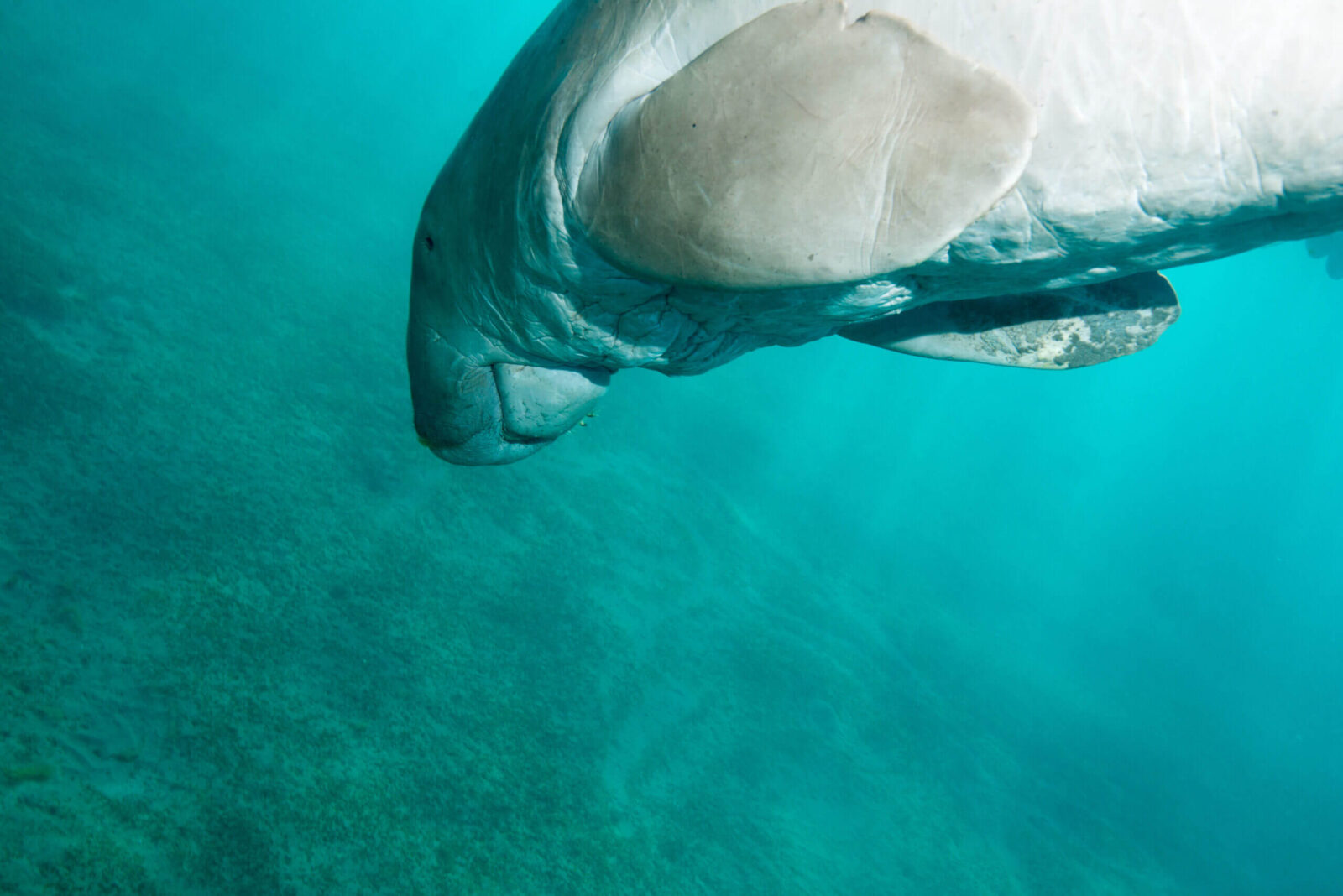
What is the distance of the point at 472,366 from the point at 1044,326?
1.94 meters

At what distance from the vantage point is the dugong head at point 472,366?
6.08ft

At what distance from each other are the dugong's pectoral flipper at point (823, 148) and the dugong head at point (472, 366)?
0.83 meters

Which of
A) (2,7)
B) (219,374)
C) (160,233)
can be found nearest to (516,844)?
(219,374)

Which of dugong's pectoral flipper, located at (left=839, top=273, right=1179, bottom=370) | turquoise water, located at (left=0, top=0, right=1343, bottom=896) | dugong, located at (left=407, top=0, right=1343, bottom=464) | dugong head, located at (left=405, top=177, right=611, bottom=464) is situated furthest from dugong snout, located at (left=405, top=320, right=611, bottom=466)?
turquoise water, located at (left=0, top=0, right=1343, bottom=896)

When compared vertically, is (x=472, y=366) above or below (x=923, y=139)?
below

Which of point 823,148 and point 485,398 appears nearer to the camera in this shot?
point 823,148

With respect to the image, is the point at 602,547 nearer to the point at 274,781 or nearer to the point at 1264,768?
the point at 274,781

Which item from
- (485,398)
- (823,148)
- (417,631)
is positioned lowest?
(417,631)

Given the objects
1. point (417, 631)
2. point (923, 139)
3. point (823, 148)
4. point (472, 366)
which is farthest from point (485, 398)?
point (417, 631)

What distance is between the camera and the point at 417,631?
5.04m

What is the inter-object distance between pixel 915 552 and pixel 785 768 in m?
13.6

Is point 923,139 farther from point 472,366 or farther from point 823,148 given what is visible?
point 472,366

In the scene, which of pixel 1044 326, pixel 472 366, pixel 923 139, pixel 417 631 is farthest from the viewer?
pixel 417 631

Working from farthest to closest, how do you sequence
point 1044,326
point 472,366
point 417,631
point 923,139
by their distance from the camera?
point 417,631 < point 1044,326 < point 472,366 < point 923,139
